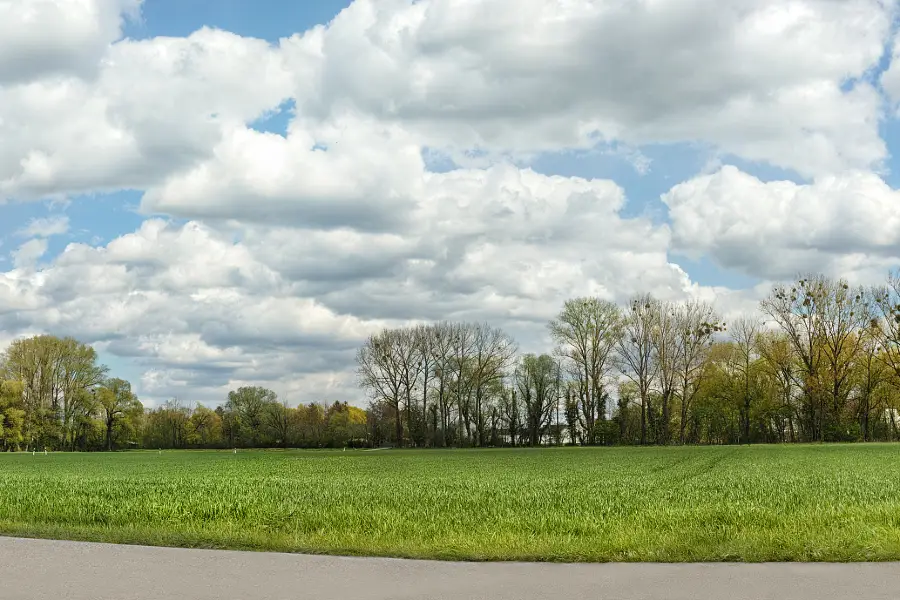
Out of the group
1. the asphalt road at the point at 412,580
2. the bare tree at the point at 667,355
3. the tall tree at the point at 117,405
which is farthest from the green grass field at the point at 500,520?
the tall tree at the point at 117,405

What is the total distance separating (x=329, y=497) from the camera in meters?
18.3

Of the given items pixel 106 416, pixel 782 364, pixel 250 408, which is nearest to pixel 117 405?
pixel 106 416

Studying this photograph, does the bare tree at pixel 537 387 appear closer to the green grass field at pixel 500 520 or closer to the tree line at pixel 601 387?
the tree line at pixel 601 387

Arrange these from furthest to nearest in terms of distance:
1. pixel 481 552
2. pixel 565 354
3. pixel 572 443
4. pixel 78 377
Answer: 1. pixel 78 377
2. pixel 572 443
3. pixel 565 354
4. pixel 481 552

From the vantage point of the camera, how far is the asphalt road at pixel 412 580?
320 inches

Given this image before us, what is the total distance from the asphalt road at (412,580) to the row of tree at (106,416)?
296ft

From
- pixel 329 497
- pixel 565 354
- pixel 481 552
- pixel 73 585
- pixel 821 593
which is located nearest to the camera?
pixel 821 593

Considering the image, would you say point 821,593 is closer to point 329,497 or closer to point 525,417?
point 329,497

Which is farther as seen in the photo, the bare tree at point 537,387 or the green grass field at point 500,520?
the bare tree at point 537,387

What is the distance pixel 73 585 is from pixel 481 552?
4.72 metres

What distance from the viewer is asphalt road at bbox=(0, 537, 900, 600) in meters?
8.12

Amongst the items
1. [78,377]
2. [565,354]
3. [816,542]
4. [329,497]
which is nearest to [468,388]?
[565,354]

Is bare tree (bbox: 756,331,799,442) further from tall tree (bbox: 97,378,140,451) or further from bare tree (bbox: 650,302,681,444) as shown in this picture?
tall tree (bbox: 97,378,140,451)

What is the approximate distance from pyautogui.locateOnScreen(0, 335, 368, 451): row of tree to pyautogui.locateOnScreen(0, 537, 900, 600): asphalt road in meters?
90.2
